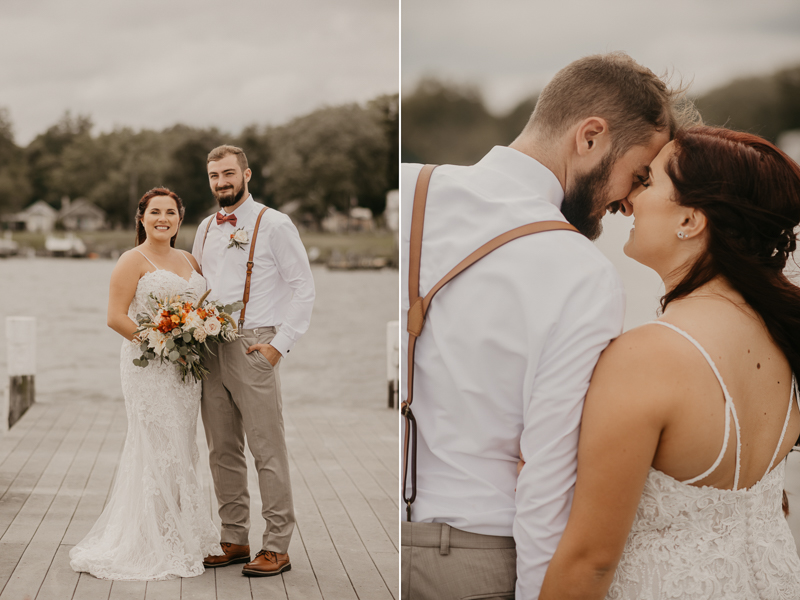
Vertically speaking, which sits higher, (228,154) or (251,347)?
(228,154)

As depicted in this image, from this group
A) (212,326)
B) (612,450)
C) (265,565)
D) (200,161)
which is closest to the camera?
(612,450)

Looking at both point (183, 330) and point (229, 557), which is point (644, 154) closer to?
point (183, 330)

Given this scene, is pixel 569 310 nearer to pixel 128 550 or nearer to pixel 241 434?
pixel 241 434

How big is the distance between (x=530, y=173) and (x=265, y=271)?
2160 mm

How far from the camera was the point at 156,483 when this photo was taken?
126 inches

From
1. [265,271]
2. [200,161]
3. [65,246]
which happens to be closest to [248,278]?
[265,271]

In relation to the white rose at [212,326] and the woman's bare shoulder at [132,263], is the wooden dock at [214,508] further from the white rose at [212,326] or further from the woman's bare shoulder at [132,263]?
the woman's bare shoulder at [132,263]

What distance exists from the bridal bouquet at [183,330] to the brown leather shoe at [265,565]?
0.82 metres

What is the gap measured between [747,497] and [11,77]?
3679 centimetres

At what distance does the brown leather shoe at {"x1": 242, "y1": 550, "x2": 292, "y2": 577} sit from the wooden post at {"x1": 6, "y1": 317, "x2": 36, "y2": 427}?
13.4 ft

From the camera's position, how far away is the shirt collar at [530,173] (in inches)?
45.6

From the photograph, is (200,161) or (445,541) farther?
(200,161)

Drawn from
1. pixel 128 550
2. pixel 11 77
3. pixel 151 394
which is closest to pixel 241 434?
pixel 151 394

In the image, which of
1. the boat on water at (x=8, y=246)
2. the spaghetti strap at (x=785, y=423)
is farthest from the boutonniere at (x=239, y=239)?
the boat on water at (x=8, y=246)
